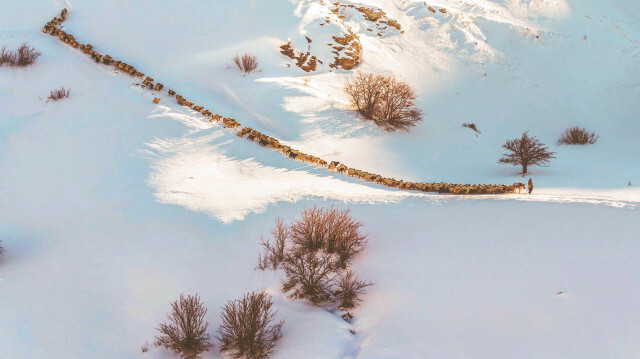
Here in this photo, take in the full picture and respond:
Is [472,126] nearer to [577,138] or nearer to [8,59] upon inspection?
[577,138]

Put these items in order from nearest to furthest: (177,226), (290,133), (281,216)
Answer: (177,226) < (281,216) < (290,133)

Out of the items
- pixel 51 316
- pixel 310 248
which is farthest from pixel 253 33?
pixel 51 316

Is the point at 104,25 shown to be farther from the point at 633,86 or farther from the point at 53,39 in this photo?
the point at 633,86

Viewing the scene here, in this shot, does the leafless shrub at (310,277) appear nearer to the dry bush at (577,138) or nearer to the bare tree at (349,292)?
the bare tree at (349,292)

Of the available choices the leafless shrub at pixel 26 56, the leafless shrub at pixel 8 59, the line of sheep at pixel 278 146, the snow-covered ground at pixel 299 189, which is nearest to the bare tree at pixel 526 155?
the snow-covered ground at pixel 299 189

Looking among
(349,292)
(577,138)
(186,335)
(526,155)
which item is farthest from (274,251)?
(577,138)

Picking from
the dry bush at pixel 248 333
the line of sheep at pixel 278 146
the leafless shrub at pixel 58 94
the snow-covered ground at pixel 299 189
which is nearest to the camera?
the dry bush at pixel 248 333
